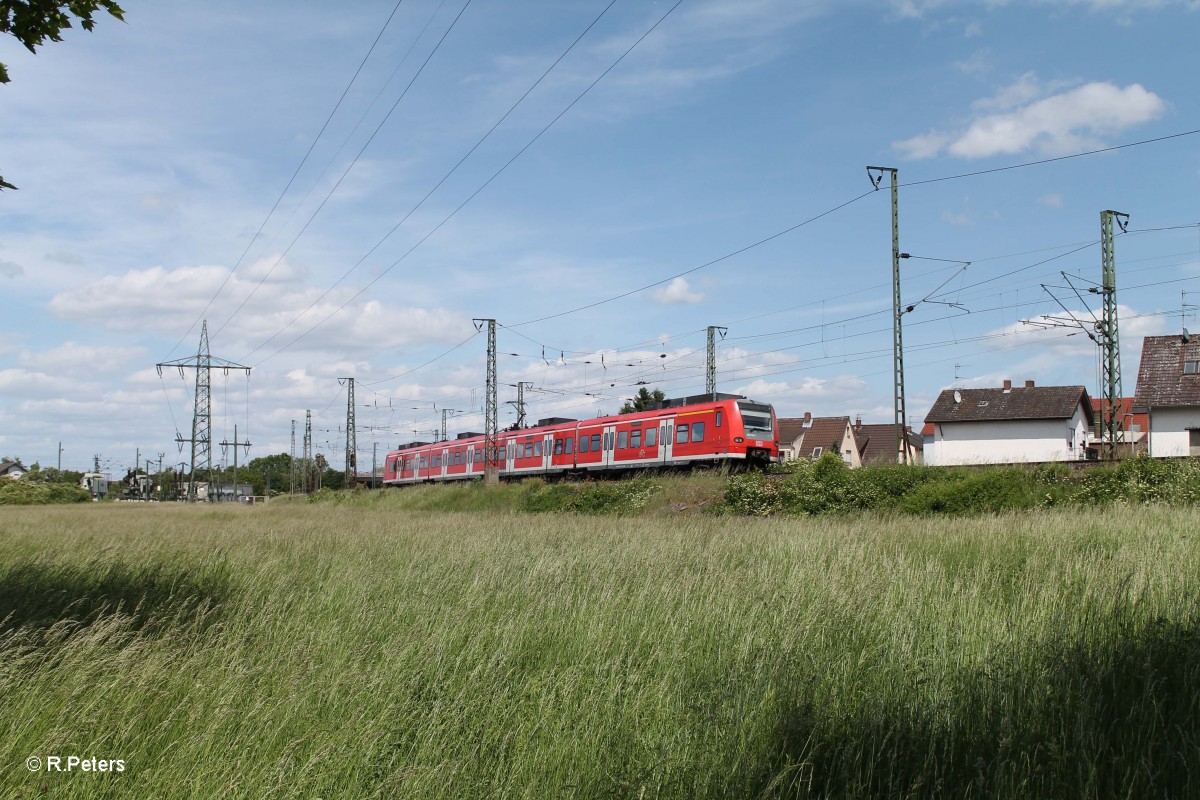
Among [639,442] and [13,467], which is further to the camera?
[13,467]

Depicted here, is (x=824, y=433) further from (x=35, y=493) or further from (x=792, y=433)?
(x=35, y=493)

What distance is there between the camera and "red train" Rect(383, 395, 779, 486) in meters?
28.4

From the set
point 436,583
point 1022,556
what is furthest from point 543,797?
point 1022,556

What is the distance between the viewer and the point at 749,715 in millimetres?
4270

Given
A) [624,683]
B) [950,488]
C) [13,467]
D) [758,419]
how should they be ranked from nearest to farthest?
[624,683] → [950,488] → [758,419] → [13,467]

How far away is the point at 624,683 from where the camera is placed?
495 centimetres

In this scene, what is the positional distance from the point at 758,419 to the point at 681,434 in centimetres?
275

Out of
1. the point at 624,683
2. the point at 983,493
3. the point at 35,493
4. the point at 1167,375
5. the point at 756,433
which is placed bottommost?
the point at 35,493

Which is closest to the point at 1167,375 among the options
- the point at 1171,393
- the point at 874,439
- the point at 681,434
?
the point at 1171,393

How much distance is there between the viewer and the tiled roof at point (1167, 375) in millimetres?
41312

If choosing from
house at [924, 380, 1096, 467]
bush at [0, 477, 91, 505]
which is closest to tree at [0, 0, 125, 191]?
house at [924, 380, 1096, 467]

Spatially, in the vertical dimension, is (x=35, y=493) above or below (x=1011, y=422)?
below

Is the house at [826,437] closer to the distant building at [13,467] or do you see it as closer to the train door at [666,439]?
the train door at [666,439]

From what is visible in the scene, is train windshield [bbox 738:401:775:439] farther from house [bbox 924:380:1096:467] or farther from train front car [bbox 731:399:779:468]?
house [bbox 924:380:1096:467]
